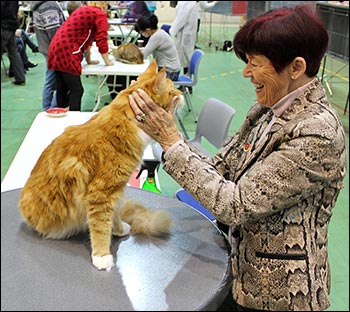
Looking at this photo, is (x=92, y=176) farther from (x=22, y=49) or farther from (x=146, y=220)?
(x=22, y=49)

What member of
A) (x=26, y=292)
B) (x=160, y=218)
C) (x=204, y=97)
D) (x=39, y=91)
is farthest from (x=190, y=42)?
(x=26, y=292)

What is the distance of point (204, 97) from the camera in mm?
5230

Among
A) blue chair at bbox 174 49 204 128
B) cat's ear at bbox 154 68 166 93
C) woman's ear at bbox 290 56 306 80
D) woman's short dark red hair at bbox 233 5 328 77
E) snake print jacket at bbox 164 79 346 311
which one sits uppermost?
woman's short dark red hair at bbox 233 5 328 77

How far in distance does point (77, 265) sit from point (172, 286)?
24 cm

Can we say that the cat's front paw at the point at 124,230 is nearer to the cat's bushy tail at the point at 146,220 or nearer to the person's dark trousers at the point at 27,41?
the cat's bushy tail at the point at 146,220

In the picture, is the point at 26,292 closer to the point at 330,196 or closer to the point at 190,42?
the point at 330,196

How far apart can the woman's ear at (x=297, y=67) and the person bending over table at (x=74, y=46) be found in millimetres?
2470

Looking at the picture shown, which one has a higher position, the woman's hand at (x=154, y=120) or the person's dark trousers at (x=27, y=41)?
the woman's hand at (x=154, y=120)

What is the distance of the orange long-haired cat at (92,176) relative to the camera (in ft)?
3.41

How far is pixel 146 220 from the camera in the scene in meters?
1.20

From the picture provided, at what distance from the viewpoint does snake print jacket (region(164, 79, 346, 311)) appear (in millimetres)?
947

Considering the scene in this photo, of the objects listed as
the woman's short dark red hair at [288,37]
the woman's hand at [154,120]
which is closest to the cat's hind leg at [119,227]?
the woman's hand at [154,120]

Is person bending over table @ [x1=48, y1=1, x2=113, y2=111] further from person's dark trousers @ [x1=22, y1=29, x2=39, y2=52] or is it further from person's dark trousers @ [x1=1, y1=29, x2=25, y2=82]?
person's dark trousers @ [x1=22, y1=29, x2=39, y2=52]

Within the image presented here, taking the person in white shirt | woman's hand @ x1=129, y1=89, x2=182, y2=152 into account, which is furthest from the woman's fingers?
the person in white shirt
